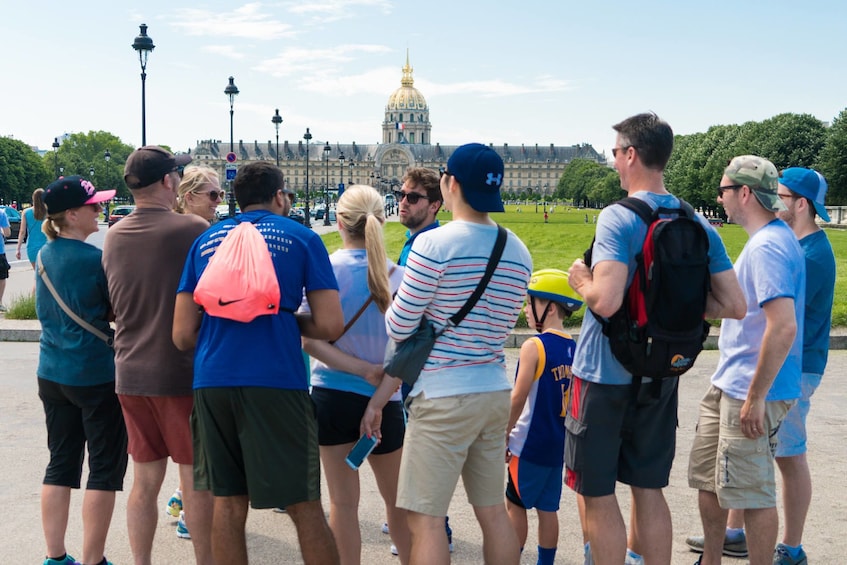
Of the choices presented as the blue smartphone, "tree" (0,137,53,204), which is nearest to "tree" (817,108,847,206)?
the blue smartphone

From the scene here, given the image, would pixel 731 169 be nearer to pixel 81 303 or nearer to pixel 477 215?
pixel 477 215

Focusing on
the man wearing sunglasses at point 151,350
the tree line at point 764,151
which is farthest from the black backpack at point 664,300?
the tree line at point 764,151

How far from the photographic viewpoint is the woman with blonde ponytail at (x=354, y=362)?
4.14m

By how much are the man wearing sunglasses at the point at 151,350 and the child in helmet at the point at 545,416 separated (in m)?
1.50

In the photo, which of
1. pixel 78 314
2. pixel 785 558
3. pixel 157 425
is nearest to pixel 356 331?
pixel 157 425

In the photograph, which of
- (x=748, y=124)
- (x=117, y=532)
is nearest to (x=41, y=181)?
(x=748, y=124)

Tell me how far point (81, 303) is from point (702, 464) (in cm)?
315

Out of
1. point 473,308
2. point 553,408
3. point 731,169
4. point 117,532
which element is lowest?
point 117,532

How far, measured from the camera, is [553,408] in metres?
4.35

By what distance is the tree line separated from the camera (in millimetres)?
62656

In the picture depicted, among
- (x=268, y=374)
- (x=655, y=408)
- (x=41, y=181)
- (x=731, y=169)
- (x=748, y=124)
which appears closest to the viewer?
(x=268, y=374)

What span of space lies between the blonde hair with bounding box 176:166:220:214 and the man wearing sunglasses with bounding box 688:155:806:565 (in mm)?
2782

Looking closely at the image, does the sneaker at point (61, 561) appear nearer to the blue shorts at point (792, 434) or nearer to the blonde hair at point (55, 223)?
the blonde hair at point (55, 223)

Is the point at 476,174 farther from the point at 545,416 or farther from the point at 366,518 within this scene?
the point at 366,518
